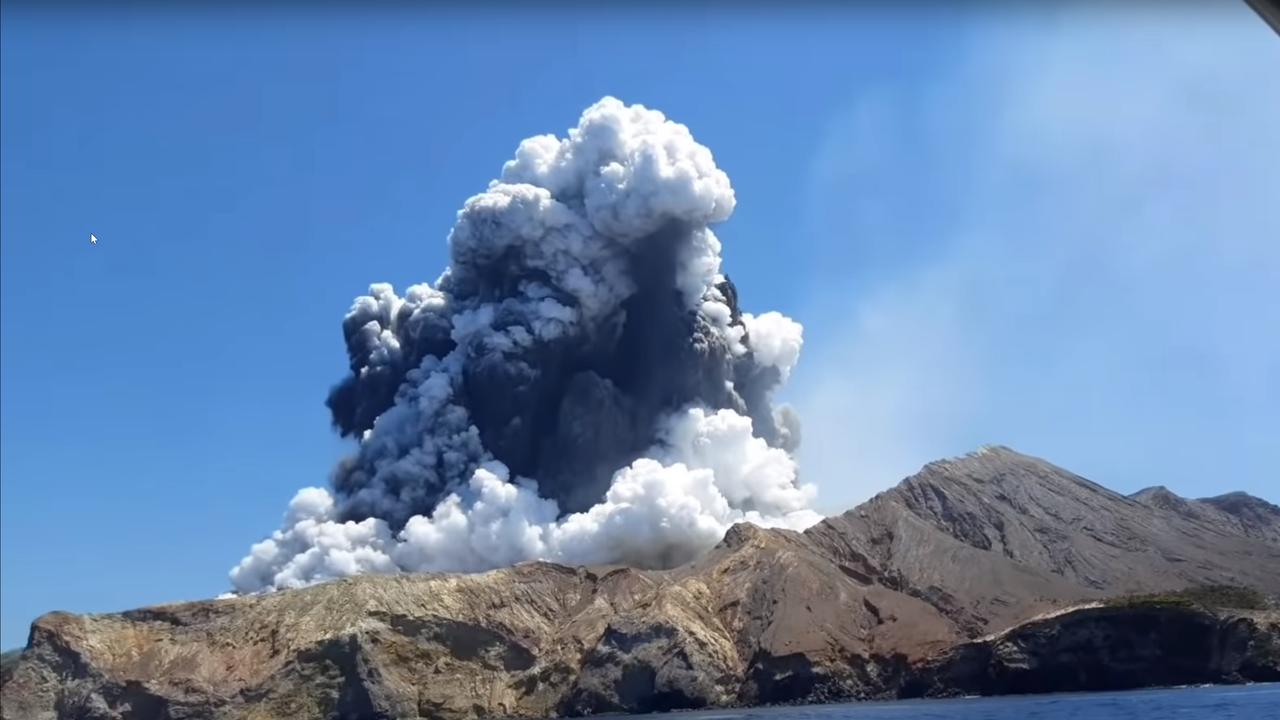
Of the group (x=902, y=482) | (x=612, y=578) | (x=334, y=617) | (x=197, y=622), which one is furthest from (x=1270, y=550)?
(x=197, y=622)

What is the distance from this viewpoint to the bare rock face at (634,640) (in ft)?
437

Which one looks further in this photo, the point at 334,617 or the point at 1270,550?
the point at 1270,550

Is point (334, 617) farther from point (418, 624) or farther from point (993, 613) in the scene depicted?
point (993, 613)

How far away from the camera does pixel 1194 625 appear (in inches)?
5138

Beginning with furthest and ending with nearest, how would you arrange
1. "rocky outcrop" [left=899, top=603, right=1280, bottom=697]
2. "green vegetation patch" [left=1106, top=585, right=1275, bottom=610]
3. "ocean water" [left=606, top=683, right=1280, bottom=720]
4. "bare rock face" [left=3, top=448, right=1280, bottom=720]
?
"green vegetation patch" [left=1106, top=585, right=1275, bottom=610]
"bare rock face" [left=3, top=448, right=1280, bottom=720]
"rocky outcrop" [left=899, top=603, right=1280, bottom=697]
"ocean water" [left=606, top=683, right=1280, bottom=720]

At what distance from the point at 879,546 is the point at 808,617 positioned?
104ft

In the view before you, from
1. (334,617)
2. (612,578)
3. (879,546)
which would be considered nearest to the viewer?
(334,617)

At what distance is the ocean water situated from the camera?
8169cm

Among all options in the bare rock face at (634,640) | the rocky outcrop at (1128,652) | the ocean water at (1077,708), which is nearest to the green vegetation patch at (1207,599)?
the rocky outcrop at (1128,652)

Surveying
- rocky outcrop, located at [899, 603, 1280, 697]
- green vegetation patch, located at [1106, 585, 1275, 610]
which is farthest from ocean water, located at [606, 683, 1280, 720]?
green vegetation patch, located at [1106, 585, 1275, 610]

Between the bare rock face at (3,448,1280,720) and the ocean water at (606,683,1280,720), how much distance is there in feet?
25.5

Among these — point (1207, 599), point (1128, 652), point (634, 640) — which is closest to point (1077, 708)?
point (1128, 652)

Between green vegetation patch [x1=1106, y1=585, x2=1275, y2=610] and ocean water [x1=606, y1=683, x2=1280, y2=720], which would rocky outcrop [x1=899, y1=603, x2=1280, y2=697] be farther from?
ocean water [x1=606, y1=683, x2=1280, y2=720]

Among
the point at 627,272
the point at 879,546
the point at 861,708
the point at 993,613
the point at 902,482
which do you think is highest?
the point at 627,272
